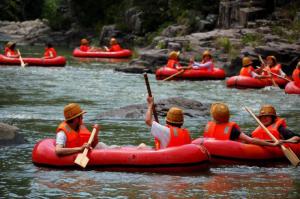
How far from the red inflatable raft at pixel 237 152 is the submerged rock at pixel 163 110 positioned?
5237mm

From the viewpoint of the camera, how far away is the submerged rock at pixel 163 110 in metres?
16.6

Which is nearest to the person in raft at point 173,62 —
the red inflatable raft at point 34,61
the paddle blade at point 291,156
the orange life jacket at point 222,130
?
the red inflatable raft at point 34,61

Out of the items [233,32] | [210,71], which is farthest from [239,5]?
[210,71]

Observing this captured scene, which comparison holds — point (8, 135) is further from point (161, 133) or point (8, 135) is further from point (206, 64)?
point (206, 64)

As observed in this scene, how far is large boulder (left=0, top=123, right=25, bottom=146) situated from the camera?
12922 millimetres

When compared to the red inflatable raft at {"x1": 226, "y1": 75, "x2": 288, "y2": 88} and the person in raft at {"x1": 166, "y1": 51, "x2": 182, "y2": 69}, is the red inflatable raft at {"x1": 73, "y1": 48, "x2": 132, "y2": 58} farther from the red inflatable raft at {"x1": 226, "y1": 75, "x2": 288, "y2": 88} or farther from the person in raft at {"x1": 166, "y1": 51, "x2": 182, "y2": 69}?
the red inflatable raft at {"x1": 226, "y1": 75, "x2": 288, "y2": 88}

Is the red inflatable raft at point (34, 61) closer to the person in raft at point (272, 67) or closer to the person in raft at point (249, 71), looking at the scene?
the person in raft at point (249, 71)

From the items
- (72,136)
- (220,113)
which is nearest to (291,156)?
(220,113)

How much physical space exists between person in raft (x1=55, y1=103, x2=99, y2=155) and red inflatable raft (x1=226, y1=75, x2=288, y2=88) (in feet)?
41.3

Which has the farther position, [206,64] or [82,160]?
[206,64]

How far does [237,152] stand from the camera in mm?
11305

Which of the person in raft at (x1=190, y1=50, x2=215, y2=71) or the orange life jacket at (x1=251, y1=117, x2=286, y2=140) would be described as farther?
the person in raft at (x1=190, y1=50, x2=215, y2=71)

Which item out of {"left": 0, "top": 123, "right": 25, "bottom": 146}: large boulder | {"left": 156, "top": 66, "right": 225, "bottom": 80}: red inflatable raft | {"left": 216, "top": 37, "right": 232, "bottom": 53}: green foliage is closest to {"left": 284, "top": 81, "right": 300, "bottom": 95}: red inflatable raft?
{"left": 156, "top": 66, "right": 225, "bottom": 80}: red inflatable raft

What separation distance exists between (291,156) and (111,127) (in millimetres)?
4935
